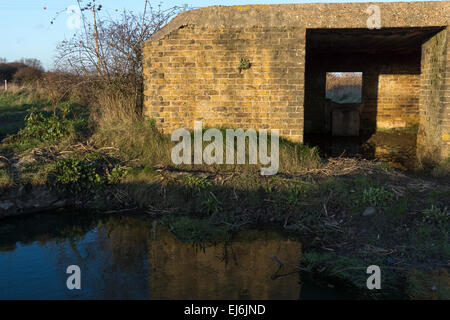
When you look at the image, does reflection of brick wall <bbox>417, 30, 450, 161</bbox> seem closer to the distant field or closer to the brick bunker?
the brick bunker

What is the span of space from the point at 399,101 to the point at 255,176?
8.64 metres

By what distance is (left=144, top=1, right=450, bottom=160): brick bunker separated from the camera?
25.4ft

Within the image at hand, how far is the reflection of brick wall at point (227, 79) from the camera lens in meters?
7.93

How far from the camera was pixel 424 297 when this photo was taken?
3.93 meters

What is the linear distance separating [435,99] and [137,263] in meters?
6.81

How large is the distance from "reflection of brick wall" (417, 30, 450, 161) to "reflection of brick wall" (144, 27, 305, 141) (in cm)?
272

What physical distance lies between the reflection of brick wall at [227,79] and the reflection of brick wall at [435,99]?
8.92ft

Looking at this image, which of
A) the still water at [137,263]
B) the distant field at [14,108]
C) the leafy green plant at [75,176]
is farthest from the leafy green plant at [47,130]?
the still water at [137,263]

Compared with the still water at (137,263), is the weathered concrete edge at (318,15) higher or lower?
higher

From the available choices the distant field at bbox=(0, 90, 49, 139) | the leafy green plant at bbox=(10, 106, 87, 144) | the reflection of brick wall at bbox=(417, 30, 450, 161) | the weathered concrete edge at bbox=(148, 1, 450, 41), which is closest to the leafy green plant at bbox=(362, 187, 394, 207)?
the reflection of brick wall at bbox=(417, 30, 450, 161)

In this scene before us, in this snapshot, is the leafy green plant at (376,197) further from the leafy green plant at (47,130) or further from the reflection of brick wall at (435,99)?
the leafy green plant at (47,130)

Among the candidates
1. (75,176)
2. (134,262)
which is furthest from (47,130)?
(134,262)

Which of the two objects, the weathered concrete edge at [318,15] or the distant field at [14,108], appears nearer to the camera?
the weathered concrete edge at [318,15]
